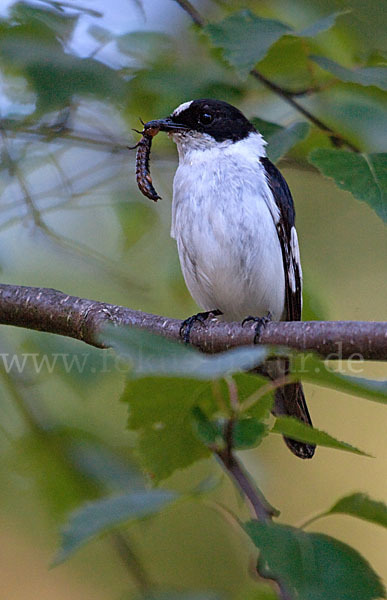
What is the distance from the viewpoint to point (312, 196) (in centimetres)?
669

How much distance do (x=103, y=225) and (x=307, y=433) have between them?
137 inches

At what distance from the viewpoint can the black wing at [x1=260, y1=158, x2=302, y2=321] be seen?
3.91 metres

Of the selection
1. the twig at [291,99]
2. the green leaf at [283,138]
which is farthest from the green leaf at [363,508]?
the twig at [291,99]

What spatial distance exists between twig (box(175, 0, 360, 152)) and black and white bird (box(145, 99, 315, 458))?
1.50ft

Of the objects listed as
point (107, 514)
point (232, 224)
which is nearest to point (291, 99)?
point (232, 224)

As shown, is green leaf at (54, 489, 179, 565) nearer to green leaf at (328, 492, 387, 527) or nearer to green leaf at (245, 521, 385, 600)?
green leaf at (245, 521, 385, 600)

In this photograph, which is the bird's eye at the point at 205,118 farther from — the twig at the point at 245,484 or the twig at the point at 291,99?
the twig at the point at 245,484

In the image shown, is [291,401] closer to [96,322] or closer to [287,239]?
[287,239]

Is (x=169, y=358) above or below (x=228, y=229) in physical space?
above

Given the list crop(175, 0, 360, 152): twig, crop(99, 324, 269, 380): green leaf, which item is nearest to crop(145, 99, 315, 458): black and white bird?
crop(175, 0, 360, 152): twig

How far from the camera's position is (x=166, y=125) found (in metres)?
3.81

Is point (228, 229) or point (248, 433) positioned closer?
point (248, 433)

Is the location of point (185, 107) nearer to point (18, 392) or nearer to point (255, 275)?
point (255, 275)

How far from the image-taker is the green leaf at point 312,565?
144cm
